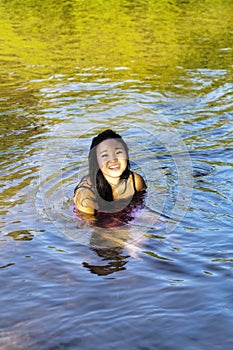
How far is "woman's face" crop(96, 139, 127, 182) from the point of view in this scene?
7125 millimetres

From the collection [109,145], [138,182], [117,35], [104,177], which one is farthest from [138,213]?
[117,35]

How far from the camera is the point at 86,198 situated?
7195 mm

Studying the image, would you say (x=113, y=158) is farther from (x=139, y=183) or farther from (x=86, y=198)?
(x=139, y=183)

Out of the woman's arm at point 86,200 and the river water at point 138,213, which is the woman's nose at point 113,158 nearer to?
the woman's arm at point 86,200

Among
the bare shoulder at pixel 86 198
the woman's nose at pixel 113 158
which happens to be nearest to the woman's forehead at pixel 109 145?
the woman's nose at pixel 113 158

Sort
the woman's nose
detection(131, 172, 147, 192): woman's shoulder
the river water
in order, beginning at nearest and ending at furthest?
1. the river water
2. the woman's nose
3. detection(131, 172, 147, 192): woman's shoulder

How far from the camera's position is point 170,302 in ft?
17.2

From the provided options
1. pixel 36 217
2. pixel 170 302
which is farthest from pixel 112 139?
pixel 170 302

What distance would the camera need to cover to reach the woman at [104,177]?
23.4ft

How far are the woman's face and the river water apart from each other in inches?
25.4

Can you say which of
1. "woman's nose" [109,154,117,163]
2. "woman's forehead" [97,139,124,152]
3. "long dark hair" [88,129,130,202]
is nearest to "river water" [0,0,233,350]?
"long dark hair" [88,129,130,202]

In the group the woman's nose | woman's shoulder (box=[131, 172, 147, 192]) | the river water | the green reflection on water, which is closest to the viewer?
the river water

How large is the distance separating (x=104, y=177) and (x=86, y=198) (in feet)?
1.03

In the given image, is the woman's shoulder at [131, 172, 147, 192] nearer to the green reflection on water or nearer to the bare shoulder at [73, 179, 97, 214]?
the bare shoulder at [73, 179, 97, 214]
